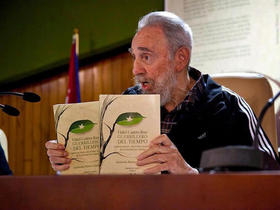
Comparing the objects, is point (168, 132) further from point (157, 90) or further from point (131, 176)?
point (131, 176)

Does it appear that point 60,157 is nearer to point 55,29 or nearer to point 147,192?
point 147,192

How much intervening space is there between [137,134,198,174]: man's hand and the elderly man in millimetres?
270

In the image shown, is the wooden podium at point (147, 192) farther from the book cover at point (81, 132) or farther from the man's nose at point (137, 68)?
the man's nose at point (137, 68)

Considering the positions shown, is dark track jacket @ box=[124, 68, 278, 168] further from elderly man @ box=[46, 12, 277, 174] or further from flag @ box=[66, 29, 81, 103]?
flag @ box=[66, 29, 81, 103]

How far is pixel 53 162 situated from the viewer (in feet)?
4.88

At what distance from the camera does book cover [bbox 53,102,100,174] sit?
1.40 m

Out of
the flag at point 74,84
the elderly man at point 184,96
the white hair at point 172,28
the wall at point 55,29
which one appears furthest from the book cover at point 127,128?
the wall at point 55,29

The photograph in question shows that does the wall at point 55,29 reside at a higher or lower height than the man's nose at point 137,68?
higher

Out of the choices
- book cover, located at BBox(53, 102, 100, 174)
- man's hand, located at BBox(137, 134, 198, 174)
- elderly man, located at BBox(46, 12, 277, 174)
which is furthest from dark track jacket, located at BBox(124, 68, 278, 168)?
book cover, located at BBox(53, 102, 100, 174)

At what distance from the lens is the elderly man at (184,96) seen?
1.85 metres

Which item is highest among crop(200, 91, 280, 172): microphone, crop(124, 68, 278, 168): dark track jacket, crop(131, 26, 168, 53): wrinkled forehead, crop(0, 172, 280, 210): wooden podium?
crop(131, 26, 168, 53): wrinkled forehead

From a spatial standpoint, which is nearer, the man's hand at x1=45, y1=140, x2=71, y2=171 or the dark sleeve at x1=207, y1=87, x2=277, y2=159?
the man's hand at x1=45, y1=140, x2=71, y2=171

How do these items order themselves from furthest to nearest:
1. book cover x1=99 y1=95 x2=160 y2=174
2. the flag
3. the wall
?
the wall → the flag → book cover x1=99 y1=95 x2=160 y2=174

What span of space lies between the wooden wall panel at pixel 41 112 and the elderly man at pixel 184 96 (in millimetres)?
1629
